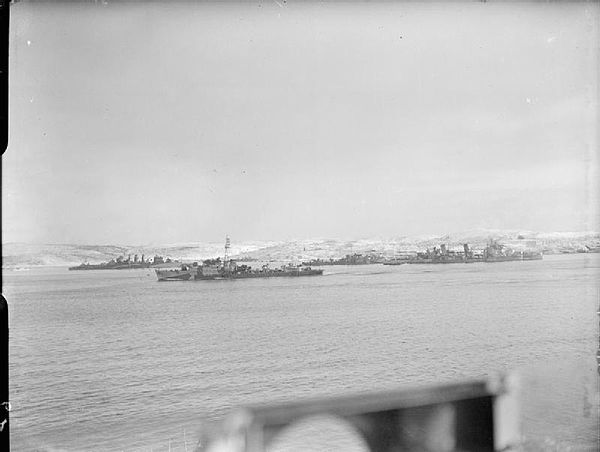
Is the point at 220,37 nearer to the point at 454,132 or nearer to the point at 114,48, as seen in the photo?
the point at 114,48

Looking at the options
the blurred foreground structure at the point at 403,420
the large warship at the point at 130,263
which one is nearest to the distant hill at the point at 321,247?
the large warship at the point at 130,263

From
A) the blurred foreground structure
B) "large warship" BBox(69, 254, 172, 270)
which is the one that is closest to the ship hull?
"large warship" BBox(69, 254, 172, 270)

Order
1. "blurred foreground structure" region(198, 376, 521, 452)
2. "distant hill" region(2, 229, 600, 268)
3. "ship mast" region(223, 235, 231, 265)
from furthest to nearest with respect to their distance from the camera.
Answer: "ship mast" region(223, 235, 231, 265) → "distant hill" region(2, 229, 600, 268) → "blurred foreground structure" region(198, 376, 521, 452)

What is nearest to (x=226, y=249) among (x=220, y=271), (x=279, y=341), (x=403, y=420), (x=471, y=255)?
(x=220, y=271)

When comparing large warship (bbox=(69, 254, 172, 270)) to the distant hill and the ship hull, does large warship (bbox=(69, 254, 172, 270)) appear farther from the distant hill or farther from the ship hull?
the ship hull

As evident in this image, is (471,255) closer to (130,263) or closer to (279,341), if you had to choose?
(279,341)
